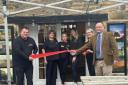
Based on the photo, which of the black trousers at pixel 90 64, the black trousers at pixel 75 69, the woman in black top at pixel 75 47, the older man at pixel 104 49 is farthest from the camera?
the black trousers at pixel 75 69

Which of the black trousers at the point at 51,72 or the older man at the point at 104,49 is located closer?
the older man at the point at 104,49

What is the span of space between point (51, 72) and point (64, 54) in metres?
0.68

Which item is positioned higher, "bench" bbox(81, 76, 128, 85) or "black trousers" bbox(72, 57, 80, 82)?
"bench" bbox(81, 76, 128, 85)

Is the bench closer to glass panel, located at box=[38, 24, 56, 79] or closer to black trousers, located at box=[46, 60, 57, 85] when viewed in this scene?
black trousers, located at box=[46, 60, 57, 85]

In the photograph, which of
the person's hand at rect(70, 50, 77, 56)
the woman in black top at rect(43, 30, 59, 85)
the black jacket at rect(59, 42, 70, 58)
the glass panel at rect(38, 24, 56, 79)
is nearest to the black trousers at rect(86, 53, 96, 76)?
the person's hand at rect(70, 50, 77, 56)

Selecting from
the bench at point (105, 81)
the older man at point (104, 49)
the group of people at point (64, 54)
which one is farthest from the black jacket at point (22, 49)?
the bench at point (105, 81)

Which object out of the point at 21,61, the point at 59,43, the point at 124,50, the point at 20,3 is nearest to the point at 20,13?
the point at 20,3

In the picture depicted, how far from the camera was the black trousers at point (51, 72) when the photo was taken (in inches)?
509

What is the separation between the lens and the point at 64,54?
42.3ft

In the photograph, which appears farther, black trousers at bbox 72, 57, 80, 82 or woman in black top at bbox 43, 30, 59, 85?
black trousers at bbox 72, 57, 80, 82

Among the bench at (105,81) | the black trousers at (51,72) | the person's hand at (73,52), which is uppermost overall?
the bench at (105,81)

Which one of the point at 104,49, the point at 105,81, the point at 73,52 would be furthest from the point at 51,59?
the point at 105,81

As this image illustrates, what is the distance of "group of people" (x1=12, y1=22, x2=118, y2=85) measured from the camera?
10383mm

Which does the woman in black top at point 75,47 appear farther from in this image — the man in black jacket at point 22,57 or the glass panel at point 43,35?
the man in black jacket at point 22,57
